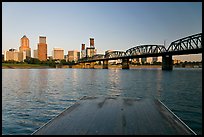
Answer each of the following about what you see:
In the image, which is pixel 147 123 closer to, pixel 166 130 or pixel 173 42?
pixel 166 130

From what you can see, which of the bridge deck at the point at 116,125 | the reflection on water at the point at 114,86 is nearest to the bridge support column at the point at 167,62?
the reflection on water at the point at 114,86

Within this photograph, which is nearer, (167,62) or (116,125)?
(116,125)

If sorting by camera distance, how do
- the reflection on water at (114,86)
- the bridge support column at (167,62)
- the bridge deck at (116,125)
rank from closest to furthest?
the bridge deck at (116,125) → the reflection on water at (114,86) → the bridge support column at (167,62)

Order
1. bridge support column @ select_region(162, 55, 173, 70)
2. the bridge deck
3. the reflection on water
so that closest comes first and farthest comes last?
the bridge deck
the reflection on water
bridge support column @ select_region(162, 55, 173, 70)

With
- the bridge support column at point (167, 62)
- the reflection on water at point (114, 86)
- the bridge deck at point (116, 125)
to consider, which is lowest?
the reflection on water at point (114, 86)

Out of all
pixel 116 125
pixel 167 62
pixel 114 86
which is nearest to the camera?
pixel 116 125

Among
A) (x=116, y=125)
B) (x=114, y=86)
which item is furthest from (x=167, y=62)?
(x=116, y=125)

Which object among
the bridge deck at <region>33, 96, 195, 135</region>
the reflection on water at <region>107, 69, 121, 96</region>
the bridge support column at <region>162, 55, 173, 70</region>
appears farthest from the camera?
the bridge support column at <region>162, 55, 173, 70</region>

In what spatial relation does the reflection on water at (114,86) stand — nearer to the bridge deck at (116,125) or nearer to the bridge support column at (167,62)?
the bridge deck at (116,125)

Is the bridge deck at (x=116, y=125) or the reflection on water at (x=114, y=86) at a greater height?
the bridge deck at (x=116, y=125)

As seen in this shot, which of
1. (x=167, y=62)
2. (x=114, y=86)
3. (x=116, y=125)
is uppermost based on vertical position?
(x=167, y=62)

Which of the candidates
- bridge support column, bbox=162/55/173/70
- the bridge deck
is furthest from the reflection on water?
bridge support column, bbox=162/55/173/70

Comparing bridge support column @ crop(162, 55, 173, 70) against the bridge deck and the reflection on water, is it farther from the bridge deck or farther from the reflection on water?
the bridge deck

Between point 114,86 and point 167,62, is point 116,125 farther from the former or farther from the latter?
point 167,62
